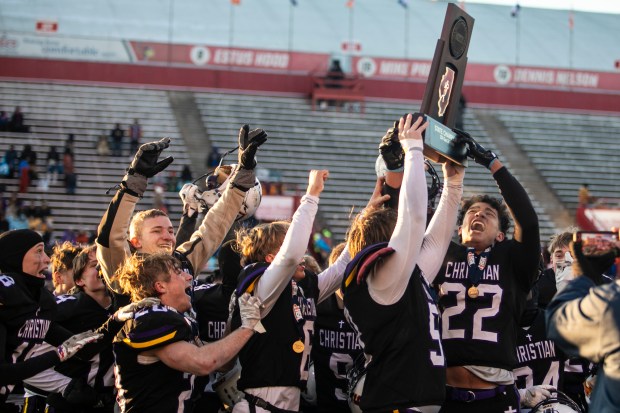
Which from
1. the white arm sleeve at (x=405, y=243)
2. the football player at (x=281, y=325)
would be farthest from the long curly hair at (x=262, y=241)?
the white arm sleeve at (x=405, y=243)

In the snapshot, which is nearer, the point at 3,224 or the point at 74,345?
the point at 74,345

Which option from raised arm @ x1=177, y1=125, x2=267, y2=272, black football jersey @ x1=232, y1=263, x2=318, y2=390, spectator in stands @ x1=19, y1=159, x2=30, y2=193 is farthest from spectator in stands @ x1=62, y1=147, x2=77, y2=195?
black football jersey @ x1=232, y1=263, x2=318, y2=390

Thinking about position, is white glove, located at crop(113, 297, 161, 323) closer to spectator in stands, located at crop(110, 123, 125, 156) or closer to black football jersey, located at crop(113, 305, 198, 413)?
black football jersey, located at crop(113, 305, 198, 413)

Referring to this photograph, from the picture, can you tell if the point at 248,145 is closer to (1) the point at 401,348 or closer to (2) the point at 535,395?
(1) the point at 401,348

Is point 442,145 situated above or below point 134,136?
below

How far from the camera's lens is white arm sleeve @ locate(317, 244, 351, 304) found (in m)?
5.14

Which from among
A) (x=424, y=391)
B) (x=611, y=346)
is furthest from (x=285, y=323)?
(x=611, y=346)

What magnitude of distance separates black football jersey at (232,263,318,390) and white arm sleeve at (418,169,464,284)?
0.74 meters

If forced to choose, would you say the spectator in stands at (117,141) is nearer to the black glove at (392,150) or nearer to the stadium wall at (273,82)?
the stadium wall at (273,82)

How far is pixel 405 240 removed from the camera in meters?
4.23

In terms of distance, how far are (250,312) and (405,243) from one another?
2.87ft

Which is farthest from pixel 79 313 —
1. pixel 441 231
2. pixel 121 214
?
pixel 441 231

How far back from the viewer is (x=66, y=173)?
934 inches

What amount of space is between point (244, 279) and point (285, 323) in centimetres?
33
